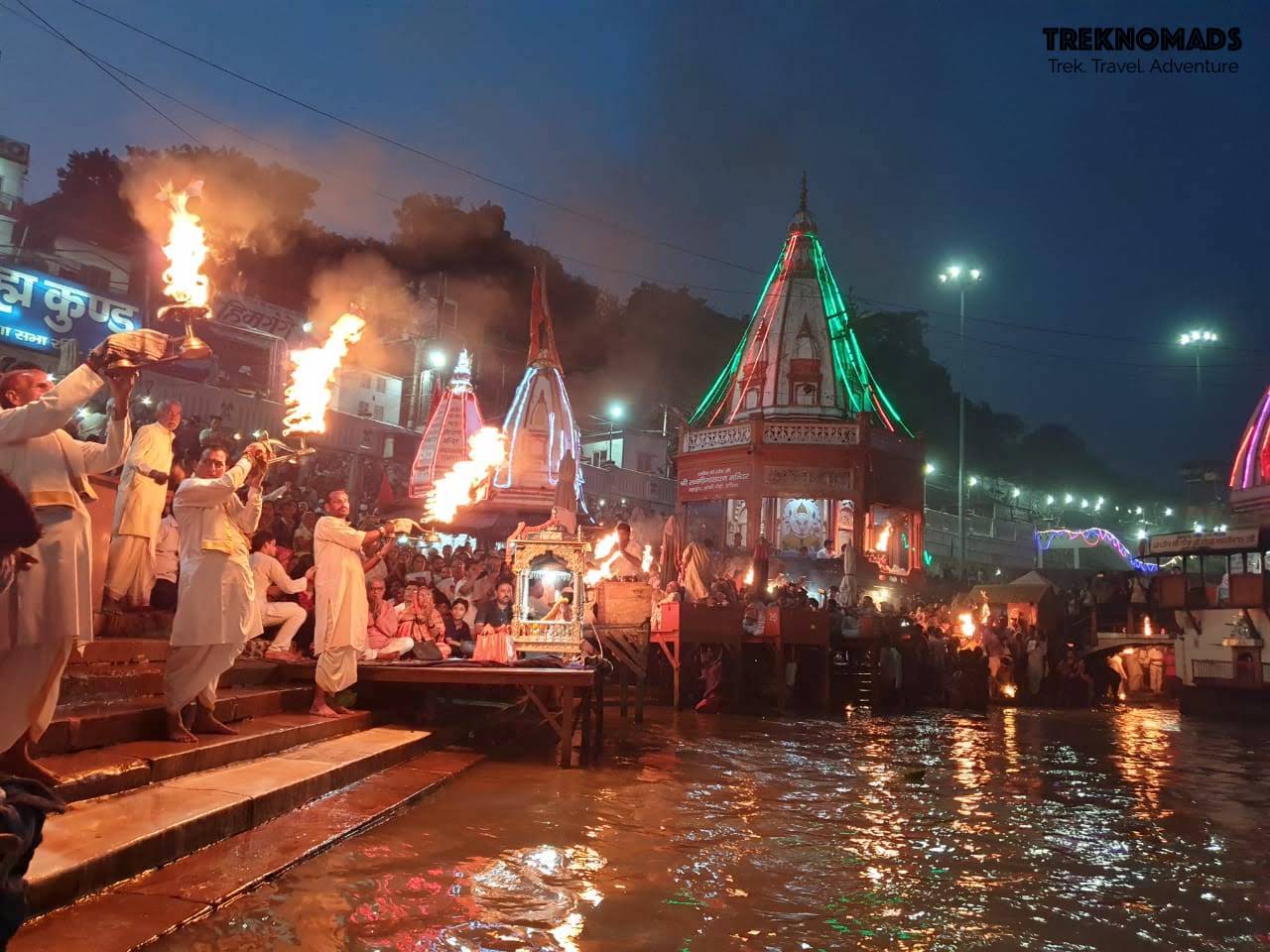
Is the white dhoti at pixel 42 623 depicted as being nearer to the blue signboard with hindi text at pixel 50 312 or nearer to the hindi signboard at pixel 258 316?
the blue signboard with hindi text at pixel 50 312

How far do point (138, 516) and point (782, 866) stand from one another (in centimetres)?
628

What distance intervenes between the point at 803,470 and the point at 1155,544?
34.7ft

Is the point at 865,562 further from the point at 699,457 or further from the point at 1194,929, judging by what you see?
the point at 1194,929

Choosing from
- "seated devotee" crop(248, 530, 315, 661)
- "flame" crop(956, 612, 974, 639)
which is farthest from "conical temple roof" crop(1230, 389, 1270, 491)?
"seated devotee" crop(248, 530, 315, 661)

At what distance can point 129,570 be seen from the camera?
7.78 meters

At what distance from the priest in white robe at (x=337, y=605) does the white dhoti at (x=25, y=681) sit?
3.88 metres

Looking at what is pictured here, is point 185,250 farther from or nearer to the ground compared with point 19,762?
farther from the ground

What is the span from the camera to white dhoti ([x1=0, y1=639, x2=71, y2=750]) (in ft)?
11.9

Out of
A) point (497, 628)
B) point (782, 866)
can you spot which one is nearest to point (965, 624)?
point (497, 628)

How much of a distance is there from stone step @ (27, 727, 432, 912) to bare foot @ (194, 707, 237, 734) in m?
0.34

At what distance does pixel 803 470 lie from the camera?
2702 centimetres

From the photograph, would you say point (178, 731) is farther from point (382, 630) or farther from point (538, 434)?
point (538, 434)

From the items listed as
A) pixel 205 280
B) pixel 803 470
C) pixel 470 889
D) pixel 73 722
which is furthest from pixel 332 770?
pixel 803 470

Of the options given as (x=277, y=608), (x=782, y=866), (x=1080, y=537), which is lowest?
(x=782, y=866)
